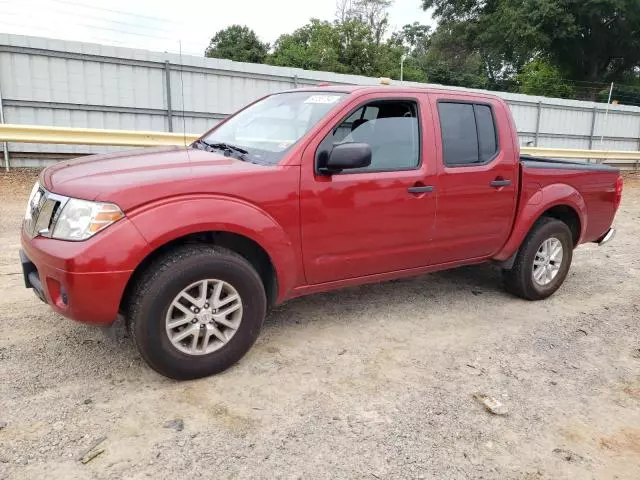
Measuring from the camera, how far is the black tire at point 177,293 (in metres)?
2.81

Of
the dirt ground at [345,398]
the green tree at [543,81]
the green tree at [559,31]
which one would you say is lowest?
the dirt ground at [345,398]

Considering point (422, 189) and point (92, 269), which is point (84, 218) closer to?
point (92, 269)

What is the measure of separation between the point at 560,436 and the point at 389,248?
1.62 metres

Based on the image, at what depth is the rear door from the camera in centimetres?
398

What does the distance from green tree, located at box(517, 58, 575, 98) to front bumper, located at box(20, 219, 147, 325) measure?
120 ft

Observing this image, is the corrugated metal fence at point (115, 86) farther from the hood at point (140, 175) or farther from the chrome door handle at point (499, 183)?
the chrome door handle at point (499, 183)

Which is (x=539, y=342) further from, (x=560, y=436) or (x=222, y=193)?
(x=222, y=193)

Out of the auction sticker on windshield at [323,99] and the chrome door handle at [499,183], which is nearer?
the auction sticker on windshield at [323,99]

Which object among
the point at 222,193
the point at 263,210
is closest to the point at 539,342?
the point at 263,210

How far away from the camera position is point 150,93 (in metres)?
11.6

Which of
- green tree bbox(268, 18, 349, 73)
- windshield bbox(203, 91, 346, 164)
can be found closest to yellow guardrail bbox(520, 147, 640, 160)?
windshield bbox(203, 91, 346, 164)

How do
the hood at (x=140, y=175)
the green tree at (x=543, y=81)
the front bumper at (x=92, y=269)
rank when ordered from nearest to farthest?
the front bumper at (x=92, y=269) < the hood at (x=140, y=175) < the green tree at (x=543, y=81)

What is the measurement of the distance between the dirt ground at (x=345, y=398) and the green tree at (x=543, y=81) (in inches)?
1360

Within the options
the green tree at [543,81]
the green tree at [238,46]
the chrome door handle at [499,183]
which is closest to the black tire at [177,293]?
the chrome door handle at [499,183]
